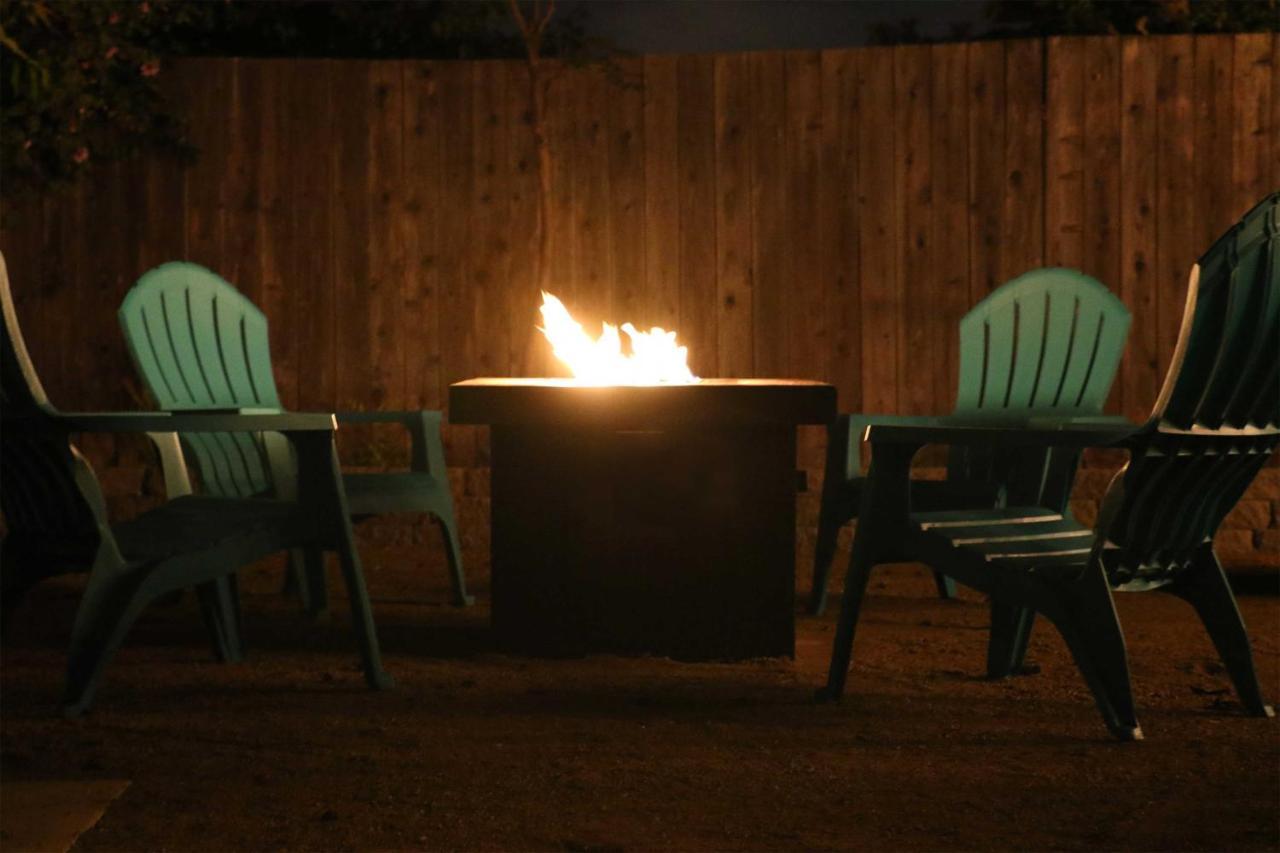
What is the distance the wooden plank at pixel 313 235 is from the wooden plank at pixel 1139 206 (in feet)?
11.3

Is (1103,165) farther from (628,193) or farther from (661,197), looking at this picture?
(628,193)

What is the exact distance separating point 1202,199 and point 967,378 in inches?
96.6

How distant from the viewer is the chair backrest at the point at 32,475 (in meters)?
3.79

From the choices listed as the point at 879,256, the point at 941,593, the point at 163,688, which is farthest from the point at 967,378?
the point at 163,688

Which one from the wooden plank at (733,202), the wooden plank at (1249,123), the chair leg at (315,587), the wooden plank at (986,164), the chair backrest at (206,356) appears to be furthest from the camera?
the wooden plank at (733,202)

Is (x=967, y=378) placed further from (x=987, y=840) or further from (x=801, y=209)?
(x=987, y=840)

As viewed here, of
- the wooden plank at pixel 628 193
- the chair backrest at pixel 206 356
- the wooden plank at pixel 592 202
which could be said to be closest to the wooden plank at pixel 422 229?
the wooden plank at pixel 592 202

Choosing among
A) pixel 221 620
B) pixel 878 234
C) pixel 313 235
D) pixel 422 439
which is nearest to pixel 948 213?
pixel 878 234

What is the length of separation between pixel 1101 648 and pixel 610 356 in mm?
1897

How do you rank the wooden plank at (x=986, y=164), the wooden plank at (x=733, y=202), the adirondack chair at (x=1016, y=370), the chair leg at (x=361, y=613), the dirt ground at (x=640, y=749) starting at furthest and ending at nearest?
the wooden plank at (x=733, y=202) → the wooden plank at (x=986, y=164) → the adirondack chair at (x=1016, y=370) → the chair leg at (x=361, y=613) → the dirt ground at (x=640, y=749)

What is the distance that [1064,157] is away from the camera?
7254 mm

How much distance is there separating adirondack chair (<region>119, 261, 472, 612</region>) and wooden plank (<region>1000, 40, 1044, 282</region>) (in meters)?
2.99

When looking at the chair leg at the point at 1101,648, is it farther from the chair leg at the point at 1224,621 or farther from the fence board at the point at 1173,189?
the fence board at the point at 1173,189

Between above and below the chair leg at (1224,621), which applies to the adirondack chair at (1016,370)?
above
